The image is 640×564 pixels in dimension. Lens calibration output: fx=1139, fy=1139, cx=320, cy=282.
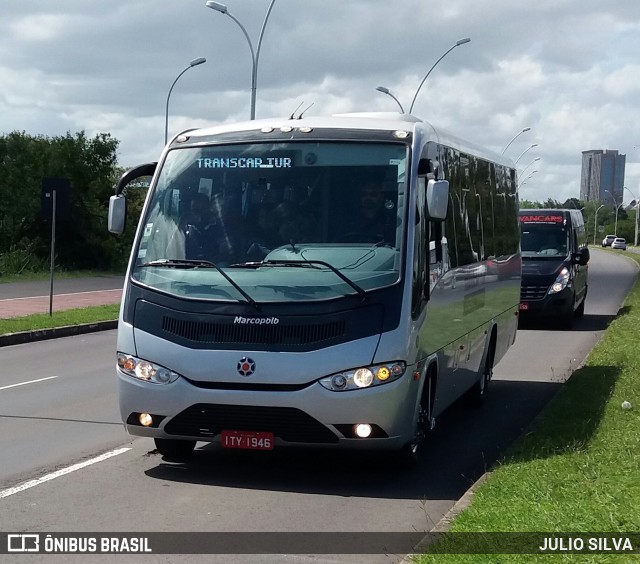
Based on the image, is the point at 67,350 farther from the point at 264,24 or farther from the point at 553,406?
the point at 264,24

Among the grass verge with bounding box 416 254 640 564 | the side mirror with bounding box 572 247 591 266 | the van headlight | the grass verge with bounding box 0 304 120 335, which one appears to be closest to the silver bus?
the grass verge with bounding box 416 254 640 564

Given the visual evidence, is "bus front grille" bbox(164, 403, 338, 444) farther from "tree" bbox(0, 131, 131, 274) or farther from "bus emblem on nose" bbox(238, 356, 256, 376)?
"tree" bbox(0, 131, 131, 274)

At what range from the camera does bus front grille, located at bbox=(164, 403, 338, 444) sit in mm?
7938

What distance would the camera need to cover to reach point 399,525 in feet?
23.7

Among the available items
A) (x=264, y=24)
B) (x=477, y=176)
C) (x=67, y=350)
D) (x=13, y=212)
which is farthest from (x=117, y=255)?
(x=477, y=176)

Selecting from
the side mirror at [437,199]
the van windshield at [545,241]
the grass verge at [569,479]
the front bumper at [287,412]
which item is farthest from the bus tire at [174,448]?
the van windshield at [545,241]

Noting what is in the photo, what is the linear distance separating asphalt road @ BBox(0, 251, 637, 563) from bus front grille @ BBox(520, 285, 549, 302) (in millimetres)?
9381

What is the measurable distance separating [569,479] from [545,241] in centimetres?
1629

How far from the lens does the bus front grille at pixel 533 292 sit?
22.6m

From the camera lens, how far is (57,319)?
23.5m

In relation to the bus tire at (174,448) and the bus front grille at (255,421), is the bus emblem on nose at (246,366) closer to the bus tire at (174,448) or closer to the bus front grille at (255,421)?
the bus front grille at (255,421)

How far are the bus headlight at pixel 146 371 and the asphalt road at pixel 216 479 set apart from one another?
764mm

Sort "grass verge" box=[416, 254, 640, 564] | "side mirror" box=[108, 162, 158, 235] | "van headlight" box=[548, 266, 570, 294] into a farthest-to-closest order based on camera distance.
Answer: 1. "van headlight" box=[548, 266, 570, 294]
2. "side mirror" box=[108, 162, 158, 235]
3. "grass verge" box=[416, 254, 640, 564]

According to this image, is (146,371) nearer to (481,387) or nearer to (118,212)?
(118,212)
